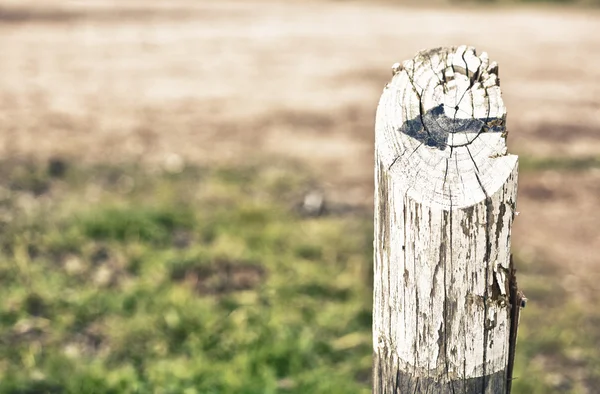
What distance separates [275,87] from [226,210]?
3888mm

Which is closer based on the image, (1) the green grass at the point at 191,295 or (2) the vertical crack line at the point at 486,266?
(2) the vertical crack line at the point at 486,266

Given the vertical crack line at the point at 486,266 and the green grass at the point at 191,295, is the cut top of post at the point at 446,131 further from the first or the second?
the green grass at the point at 191,295

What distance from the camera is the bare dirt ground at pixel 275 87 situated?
20.4ft

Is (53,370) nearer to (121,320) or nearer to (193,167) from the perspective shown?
(121,320)

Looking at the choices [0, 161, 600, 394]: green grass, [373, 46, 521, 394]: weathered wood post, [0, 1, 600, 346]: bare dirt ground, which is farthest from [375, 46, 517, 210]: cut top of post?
[0, 1, 600, 346]: bare dirt ground

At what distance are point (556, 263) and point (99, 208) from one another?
3.41 meters

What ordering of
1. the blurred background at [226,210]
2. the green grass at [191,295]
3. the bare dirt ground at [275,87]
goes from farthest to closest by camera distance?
the bare dirt ground at [275,87]
the blurred background at [226,210]
the green grass at [191,295]

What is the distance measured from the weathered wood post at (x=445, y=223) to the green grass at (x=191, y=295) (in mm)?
1579

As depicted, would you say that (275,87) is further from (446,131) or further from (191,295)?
(446,131)

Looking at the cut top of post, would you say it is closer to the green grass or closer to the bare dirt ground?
the green grass

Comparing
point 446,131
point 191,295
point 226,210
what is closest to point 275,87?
point 226,210

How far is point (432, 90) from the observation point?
1.68m

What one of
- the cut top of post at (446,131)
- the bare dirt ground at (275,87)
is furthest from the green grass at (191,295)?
the cut top of post at (446,131)

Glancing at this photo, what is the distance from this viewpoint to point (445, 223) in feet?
5.24
